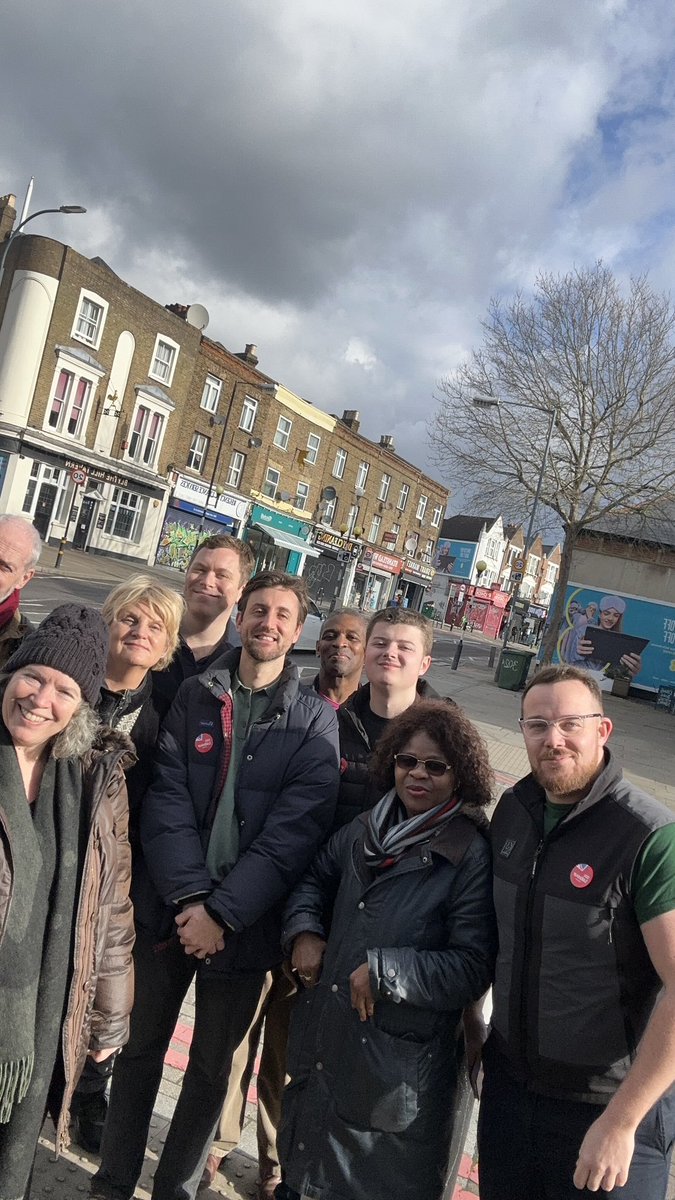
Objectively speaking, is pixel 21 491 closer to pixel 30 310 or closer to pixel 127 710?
pixel 30 310

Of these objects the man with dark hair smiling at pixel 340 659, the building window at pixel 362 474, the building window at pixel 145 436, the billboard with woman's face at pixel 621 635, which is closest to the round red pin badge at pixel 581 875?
the man with dark hair smiling at pixel 340 659

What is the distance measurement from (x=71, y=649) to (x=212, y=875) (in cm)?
93

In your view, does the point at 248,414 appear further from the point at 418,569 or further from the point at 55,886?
the point at 55,886

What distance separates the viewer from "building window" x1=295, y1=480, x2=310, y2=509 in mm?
39312

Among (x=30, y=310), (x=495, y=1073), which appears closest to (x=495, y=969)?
(x=495, y=1073)

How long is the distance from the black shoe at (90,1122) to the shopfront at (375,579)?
41.3 m

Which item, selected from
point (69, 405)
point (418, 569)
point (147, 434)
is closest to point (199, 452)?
point (147, 434)

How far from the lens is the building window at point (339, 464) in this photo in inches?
1629

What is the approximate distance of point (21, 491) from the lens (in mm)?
26531

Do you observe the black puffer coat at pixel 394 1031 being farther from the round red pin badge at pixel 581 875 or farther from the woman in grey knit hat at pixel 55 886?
the woman in grey knit hat at pixel 55 886

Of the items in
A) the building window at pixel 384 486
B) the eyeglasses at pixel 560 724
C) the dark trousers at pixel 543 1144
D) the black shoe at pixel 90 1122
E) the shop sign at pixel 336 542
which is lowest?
the black shoe at pixel 90 1122

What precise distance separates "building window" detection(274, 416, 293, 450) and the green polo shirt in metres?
35.6

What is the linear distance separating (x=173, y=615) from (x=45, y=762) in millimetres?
867

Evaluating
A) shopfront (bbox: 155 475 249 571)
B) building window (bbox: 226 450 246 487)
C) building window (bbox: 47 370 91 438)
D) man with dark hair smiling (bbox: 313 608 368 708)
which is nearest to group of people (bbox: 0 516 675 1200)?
man with dark hair smiling (bbox: 313 608 368 708)
